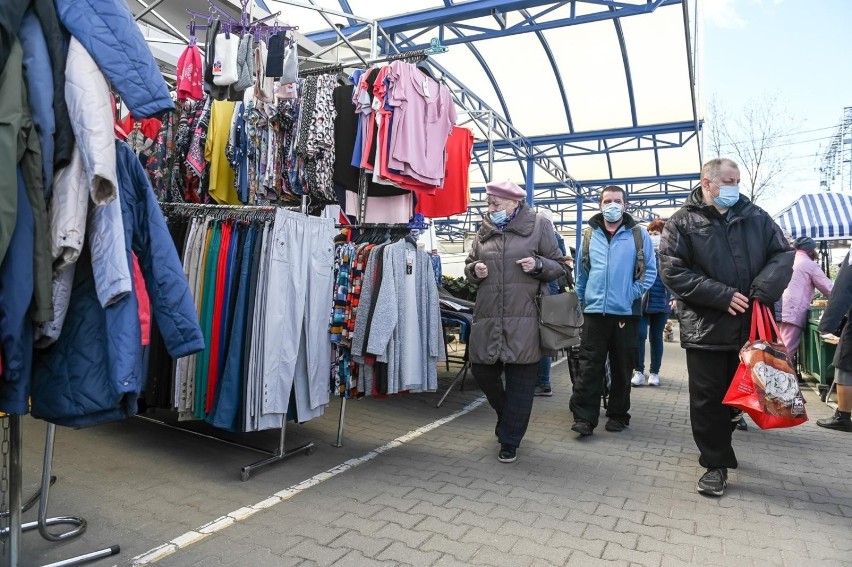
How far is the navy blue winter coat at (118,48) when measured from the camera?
1880 mm

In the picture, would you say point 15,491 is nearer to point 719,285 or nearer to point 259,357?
point 259,357

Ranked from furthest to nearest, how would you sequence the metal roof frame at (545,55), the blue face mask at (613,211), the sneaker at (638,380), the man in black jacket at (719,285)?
the metal roof frame at (545,55) < the sneaker at (638,380) < the blue face mask at (613,211) < the man in black jacket at (719,285)

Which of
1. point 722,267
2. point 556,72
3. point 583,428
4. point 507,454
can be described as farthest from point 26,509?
point 556,72

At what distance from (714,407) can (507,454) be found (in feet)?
4.50

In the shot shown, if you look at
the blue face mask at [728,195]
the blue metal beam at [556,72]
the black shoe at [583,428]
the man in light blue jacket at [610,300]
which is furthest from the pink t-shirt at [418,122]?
the blue metal beam at [556,72]

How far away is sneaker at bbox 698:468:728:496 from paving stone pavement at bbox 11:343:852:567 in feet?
0.25

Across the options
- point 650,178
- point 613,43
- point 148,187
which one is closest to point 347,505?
point 148,187

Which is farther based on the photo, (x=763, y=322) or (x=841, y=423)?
(x=841, y=423)

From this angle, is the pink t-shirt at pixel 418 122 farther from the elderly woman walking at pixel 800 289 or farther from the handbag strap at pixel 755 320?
the elderly woman walking at pixel 800 289

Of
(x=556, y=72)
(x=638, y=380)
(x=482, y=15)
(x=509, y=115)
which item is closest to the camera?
(x=638, y=380)

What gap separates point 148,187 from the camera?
2205mm

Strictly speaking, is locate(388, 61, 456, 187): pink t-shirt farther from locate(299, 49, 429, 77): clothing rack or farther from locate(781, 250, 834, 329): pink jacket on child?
locate(781, 250, 834, 329): pink jacket on child

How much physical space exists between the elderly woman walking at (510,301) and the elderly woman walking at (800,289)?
419 centimetres

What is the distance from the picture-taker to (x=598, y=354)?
470 cm
